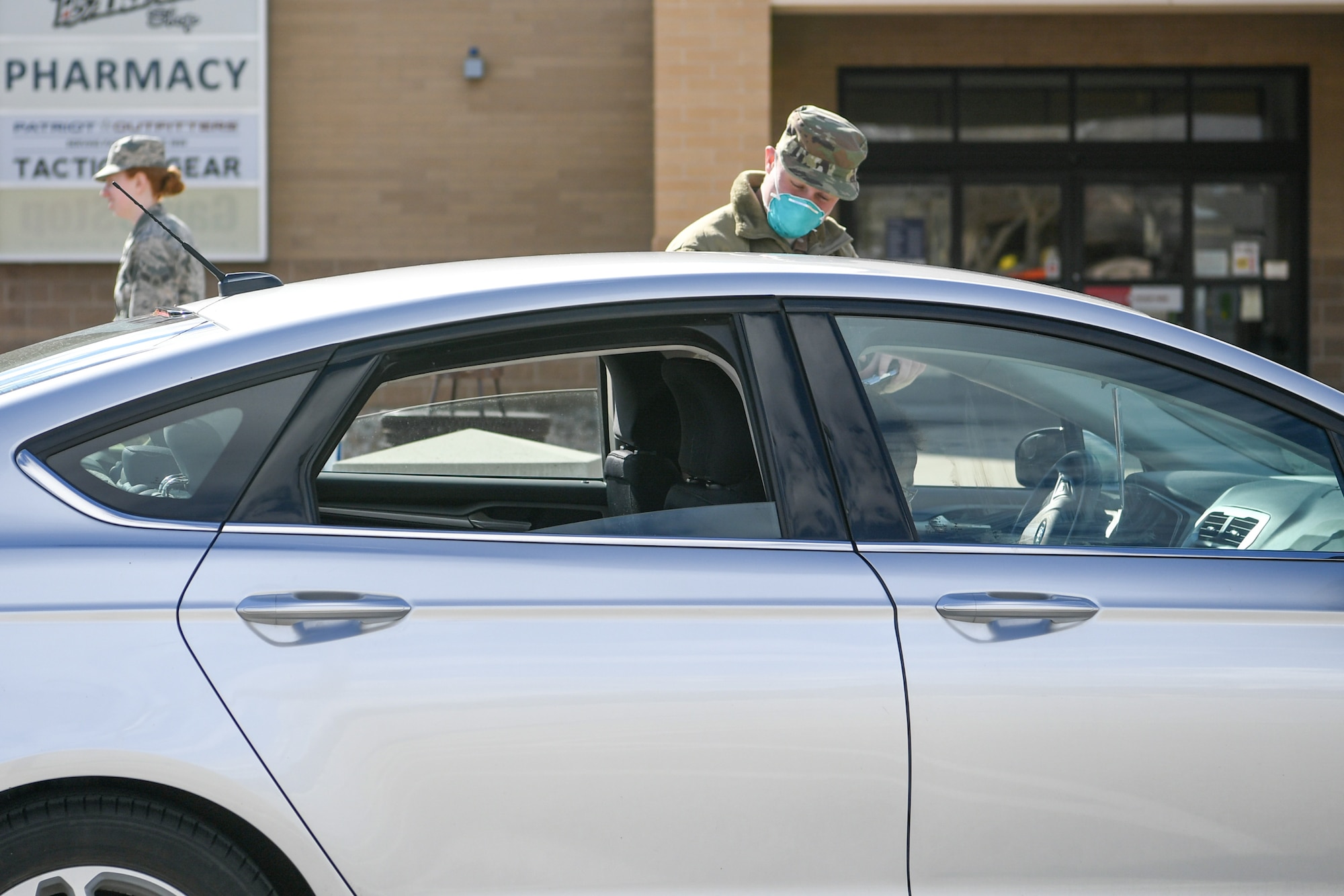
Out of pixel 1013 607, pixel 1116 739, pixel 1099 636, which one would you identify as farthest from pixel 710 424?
pixel 1116 739

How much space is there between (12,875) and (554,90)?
8.07 meters

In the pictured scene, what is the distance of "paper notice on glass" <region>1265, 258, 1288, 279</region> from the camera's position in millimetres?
9805

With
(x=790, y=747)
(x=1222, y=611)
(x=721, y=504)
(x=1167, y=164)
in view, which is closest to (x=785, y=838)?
(x=790, y=747)

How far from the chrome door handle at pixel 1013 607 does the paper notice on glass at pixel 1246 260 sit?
8.67 metres

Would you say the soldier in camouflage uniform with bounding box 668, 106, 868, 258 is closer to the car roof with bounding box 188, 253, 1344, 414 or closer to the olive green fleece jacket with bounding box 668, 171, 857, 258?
the olive green fleece jacket with bounding box 668, 171, 857, 258

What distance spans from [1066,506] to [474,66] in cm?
768

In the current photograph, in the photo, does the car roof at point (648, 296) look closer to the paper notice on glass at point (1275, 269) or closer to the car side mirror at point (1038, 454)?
the car side mirror at point (1038, 454)

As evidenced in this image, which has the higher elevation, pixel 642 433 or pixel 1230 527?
pixel 642 433

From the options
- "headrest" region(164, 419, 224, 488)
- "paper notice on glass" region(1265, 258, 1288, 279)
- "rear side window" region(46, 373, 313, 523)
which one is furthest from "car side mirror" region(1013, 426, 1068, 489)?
"paper notice on glass" region(1265, 258, 1288, 279)

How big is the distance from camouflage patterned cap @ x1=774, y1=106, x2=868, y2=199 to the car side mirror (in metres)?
1.44

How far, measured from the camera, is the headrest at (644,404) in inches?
101

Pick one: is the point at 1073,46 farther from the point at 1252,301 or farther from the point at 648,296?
the point at 648,296

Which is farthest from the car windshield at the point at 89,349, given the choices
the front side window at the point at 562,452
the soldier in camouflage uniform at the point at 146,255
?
the soldier in camouflage uniform at the point at 146,255

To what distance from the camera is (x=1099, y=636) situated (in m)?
2.04
